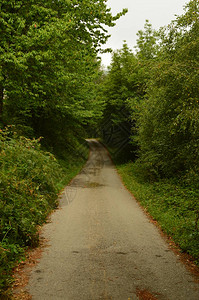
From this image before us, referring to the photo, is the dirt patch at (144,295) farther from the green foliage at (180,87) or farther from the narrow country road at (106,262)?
the green foliage at (180,87)

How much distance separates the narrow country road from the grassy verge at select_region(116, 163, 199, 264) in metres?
0.49

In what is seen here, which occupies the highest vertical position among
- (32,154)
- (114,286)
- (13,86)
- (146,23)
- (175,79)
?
(146,23)

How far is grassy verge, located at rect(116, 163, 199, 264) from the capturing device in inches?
273

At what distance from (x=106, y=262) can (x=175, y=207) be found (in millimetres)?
5171

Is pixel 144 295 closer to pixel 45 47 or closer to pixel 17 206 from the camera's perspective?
pixel 17 206

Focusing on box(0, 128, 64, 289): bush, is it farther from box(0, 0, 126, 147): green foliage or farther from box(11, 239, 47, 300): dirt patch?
box(0, 0, 126, 147): green foliage

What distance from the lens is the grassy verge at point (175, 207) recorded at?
6.93 meters

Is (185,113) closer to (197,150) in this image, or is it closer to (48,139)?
(197,150)

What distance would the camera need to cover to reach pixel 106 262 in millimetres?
5762

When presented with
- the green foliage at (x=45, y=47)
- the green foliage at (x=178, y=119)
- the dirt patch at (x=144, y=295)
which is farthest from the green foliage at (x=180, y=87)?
the green foliage at (x=45, y=47)

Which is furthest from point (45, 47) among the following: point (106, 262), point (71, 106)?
point (106, 262)

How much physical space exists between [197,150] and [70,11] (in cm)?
1084

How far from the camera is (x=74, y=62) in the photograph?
1374cm

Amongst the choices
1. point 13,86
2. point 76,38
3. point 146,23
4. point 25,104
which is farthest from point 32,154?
point 146,23
